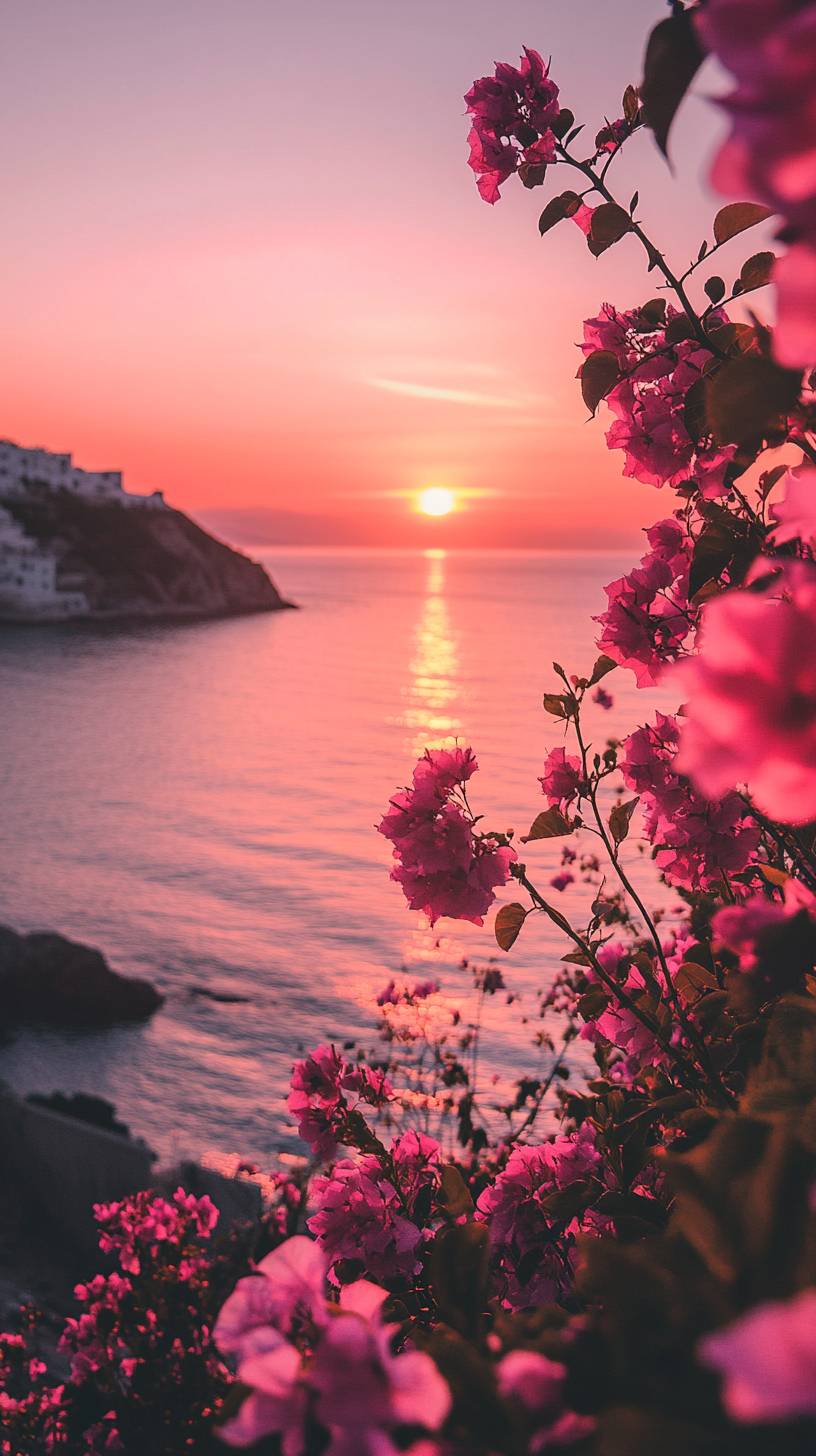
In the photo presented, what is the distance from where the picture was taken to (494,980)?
7070 millimetres

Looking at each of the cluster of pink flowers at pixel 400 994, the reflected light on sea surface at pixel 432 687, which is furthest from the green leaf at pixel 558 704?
the reflected light on sea surface at pixel 432 687

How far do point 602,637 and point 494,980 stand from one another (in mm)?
5044

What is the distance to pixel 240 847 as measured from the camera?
32438 mm

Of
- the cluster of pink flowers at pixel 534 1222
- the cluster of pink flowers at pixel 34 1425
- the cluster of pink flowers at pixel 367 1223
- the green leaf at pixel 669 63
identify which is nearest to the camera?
the green leaf at pixel 669 63

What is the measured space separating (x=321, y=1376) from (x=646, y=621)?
6.52ft

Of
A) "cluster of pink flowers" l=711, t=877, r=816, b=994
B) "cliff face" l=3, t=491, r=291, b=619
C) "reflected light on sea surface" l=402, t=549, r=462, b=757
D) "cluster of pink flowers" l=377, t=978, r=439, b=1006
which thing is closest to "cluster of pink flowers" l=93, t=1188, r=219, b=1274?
"cluster of pink flowers" l=377, t=978, r=439, b=1006

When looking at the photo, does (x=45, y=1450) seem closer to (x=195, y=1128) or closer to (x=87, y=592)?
(x=195, y=1128)

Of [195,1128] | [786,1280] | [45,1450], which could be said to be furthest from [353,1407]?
[195,1128]

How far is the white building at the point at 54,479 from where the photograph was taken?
10106 centimetres

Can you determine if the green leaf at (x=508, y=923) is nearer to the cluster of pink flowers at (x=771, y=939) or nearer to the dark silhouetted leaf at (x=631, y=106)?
the cluster of pink flowers at (x=771, y=939)

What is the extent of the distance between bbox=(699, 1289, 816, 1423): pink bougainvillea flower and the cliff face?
3973 inches

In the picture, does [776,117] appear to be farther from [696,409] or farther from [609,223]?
[609,223]

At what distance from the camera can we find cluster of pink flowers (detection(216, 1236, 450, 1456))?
0.79 m

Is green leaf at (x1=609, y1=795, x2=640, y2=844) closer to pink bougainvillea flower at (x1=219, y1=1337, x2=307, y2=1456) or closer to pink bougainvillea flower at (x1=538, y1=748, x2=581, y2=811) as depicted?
pink bougainvillea flower at (x1=538, y1=748, x2=581, y2=811)
